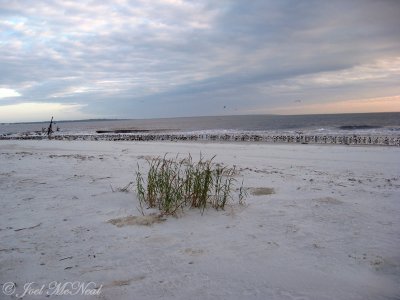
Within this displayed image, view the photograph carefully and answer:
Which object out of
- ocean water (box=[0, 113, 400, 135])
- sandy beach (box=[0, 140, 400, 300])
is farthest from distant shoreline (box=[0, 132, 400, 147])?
sandy beach (box=[0, 140, 400, 300])

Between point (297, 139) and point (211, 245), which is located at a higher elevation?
point (297, 139)

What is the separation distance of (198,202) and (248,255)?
160cm

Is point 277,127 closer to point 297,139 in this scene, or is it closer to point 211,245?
point 297,139

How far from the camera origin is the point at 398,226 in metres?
4.42

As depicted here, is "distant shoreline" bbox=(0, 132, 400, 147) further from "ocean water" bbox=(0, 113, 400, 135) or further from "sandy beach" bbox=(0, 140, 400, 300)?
"sandy beach" bbox=(0, 140, 400, 300)

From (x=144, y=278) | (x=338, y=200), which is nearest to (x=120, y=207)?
(x=144, y=278)

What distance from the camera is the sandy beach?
3004 mm

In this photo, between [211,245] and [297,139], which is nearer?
[211,245]

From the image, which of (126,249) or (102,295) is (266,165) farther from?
(102,295)

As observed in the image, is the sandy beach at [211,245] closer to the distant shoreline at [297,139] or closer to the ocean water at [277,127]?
the distant shoreline at [297,139]

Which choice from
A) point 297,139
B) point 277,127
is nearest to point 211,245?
point 297,139

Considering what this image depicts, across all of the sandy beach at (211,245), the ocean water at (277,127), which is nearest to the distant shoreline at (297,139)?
the ocean water at (277,127)

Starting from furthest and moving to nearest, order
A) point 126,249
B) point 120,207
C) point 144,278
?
1. point 120,207
2. point 126,249
3. point 144,278

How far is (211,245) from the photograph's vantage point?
3834 millimetres
